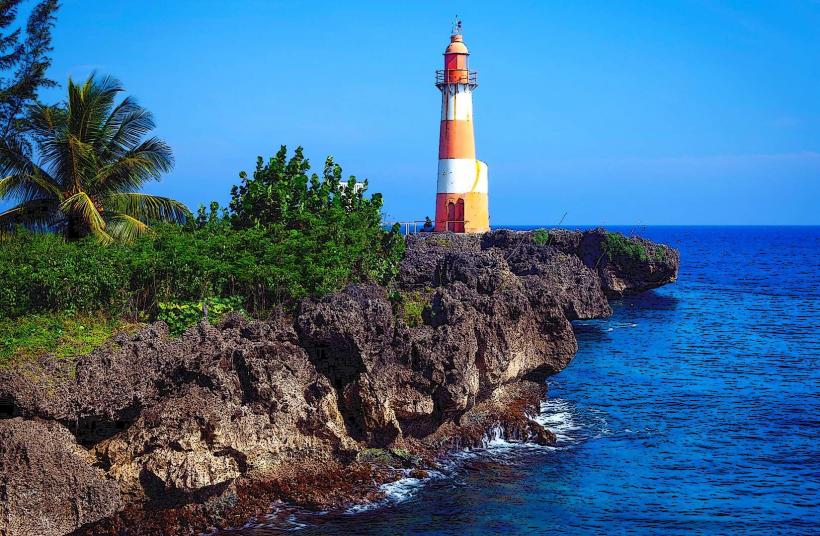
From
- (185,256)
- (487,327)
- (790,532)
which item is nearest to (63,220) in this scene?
(185,256)

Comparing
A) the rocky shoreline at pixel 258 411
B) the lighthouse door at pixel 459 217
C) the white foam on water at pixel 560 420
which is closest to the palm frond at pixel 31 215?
the rocky shoreline at pixel 258 411

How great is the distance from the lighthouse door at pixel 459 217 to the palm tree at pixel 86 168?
79.2ft

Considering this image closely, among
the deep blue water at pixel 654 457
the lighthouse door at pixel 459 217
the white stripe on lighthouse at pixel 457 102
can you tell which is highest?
the white stripe on lighthouse at pixel 457 102

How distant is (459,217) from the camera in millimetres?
49094

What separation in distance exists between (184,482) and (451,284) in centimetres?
1206

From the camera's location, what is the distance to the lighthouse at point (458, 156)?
47.1 m

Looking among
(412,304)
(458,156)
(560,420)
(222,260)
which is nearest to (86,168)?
(222,260)

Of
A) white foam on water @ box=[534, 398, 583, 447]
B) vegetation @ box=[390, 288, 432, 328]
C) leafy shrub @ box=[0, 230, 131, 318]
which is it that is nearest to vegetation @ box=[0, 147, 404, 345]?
leafy shrub @ box=[0, 230, 131, 318]

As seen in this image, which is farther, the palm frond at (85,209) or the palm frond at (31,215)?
the palm frond at (31,215)

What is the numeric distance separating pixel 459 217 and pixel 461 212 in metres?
0.34

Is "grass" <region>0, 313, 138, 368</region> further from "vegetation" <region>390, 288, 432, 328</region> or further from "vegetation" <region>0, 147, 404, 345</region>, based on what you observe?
"vegetation" <region>390, 288, 432, 328</region>

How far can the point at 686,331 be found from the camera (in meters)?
43.6

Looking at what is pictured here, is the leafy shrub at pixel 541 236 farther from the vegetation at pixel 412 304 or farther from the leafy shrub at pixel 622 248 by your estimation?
the vegetation at pixel 412 304

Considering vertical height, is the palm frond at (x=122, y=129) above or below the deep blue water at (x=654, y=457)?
above
